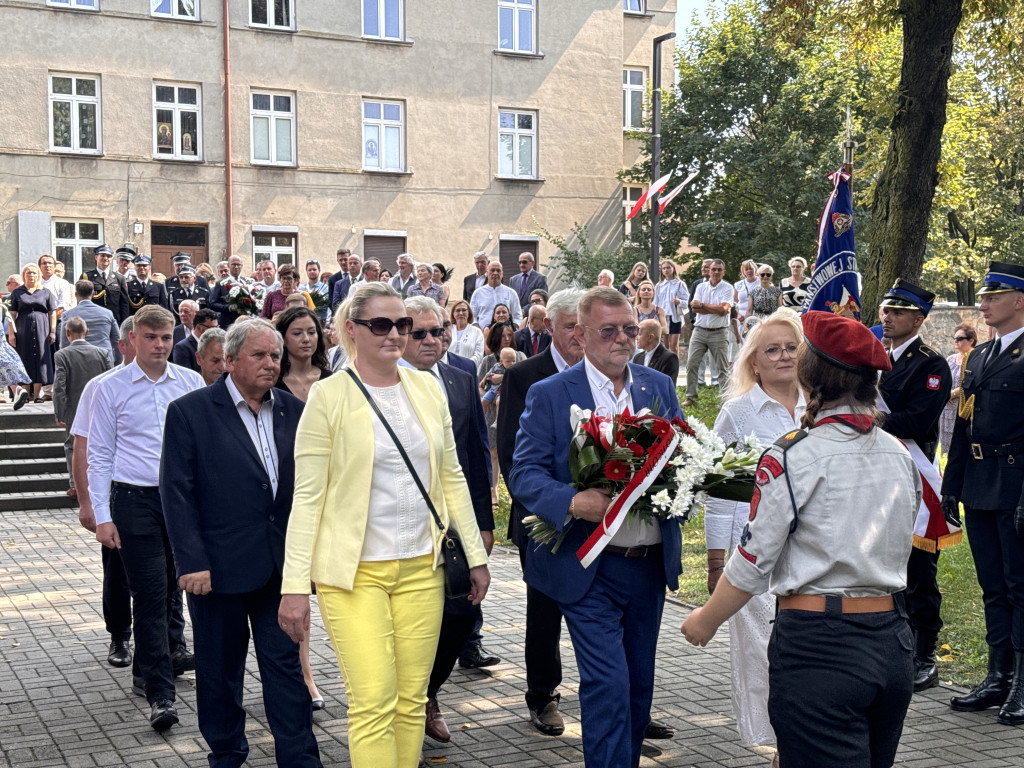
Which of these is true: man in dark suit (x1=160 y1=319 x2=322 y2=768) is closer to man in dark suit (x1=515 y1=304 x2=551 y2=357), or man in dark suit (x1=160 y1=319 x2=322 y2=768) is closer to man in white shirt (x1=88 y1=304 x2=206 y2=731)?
man in white shirt (x1=88 y1=304 x2=206 y2=731)

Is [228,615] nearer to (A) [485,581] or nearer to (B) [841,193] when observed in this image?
(A) [485,581]

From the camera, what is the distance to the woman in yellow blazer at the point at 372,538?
4.56 meters

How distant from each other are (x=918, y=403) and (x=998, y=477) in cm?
65

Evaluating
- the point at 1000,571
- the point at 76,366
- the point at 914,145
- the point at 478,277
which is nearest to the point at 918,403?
the point at 1000,571

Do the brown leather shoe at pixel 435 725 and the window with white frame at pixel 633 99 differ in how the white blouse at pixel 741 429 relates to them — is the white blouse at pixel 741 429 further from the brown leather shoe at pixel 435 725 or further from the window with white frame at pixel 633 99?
the window with white frame at pixel 633 99

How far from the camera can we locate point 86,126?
29.2 m

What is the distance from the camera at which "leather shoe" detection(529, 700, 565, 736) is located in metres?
6.24

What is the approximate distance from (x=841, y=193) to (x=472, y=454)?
6.11m

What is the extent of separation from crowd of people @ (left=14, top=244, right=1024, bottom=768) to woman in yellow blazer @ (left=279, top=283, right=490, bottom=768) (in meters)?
0.01

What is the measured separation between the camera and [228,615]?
5430 millimetres

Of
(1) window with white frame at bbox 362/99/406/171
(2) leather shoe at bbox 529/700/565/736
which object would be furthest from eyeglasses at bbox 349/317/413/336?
(1) window with white frame at bbox 362/99/406/171

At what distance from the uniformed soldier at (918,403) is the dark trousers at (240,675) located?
3847 mm

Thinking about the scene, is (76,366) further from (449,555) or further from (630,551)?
(630,551)

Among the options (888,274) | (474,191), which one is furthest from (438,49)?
(888,274)
